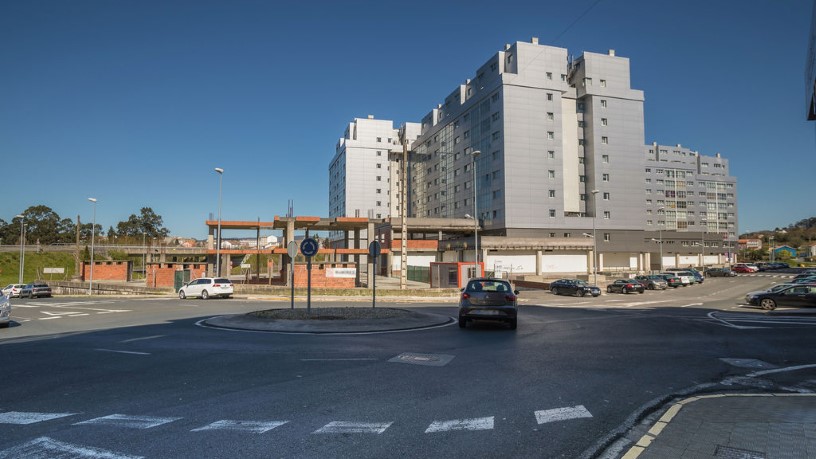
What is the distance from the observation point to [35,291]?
38.4 metres

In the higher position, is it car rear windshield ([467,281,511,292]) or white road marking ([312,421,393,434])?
car rear windshield ([467,281,511,292])

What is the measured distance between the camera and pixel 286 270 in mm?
44406

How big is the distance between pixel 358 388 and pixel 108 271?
57693 millimetres

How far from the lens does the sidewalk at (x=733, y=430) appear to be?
416cm

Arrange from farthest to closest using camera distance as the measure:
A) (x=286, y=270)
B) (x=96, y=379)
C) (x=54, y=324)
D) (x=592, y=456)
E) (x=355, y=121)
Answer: (x=355, y=121) < (x=286, y=270) < (x=54, y=324) < (x=96, y=379) < (x=592, y=456)

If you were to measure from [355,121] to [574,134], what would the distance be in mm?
52738

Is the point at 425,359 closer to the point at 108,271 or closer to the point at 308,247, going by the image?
the point at 308,247

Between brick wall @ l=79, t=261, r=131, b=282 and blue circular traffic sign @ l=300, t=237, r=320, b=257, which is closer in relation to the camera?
blue circular traffic sign @ l=300, t=237, r=320, b=257

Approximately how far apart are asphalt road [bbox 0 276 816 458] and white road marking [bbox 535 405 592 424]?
0.03 metres

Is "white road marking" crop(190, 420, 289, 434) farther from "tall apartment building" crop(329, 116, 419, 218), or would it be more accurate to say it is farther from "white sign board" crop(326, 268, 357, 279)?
"tall apartment building" crop(329, 116, 419, 218)

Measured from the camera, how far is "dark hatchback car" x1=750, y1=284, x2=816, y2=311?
22.1 m

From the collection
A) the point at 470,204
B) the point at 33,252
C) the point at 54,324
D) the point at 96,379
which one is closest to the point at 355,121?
the point at 470,204

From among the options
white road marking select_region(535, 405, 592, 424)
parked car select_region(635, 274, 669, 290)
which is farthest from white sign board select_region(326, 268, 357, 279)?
white road marking select_region(535, 405, 592, 424)

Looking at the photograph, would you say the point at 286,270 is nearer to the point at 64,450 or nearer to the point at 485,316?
the point at 485,316
